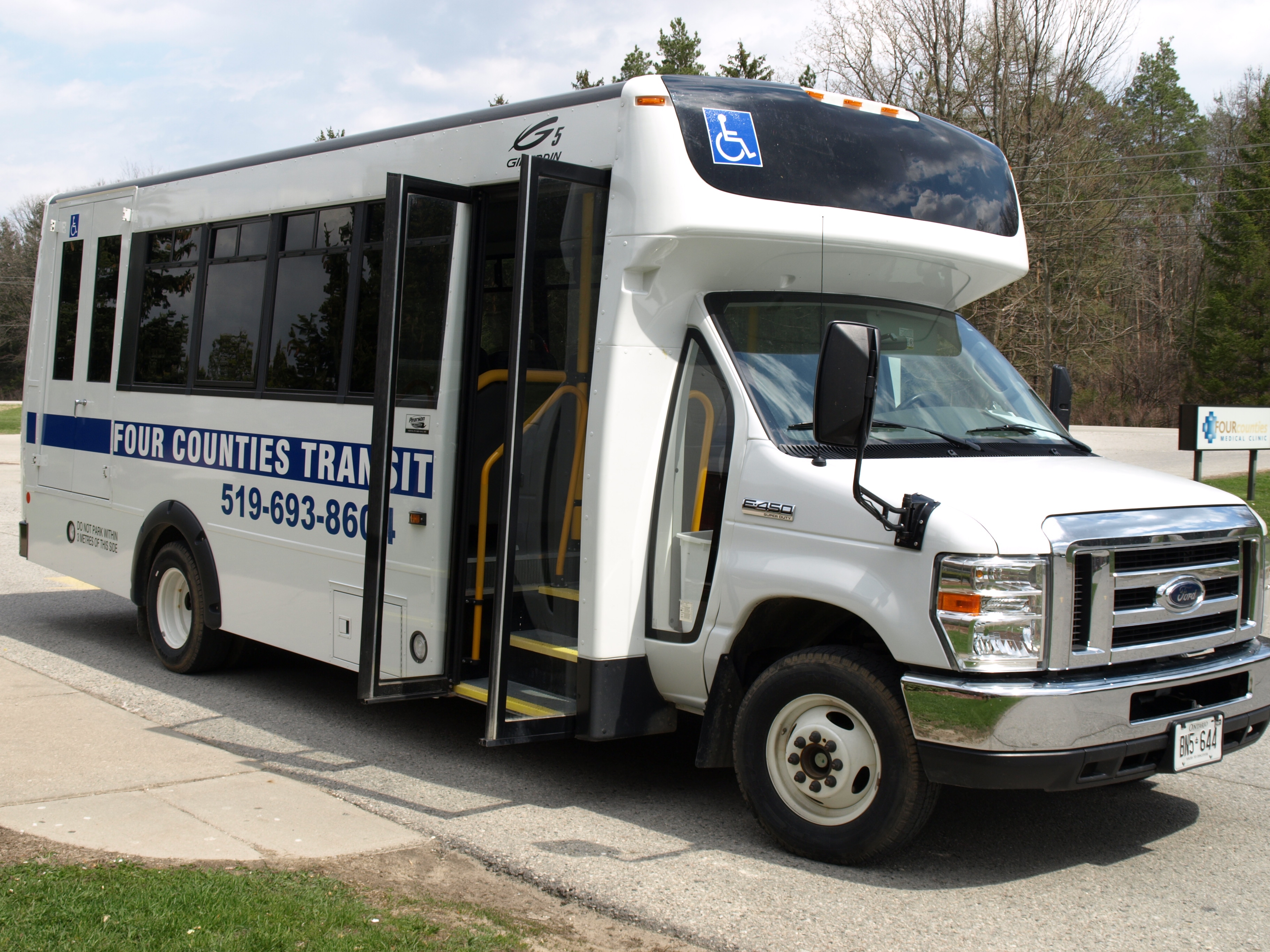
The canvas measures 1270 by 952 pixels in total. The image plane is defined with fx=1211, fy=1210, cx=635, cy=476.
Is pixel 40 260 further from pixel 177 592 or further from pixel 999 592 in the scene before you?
pixel 999 592

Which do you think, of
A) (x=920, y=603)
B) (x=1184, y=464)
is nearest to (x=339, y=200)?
(x=920, y=603)

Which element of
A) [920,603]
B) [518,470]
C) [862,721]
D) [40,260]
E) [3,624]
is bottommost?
[3,624]

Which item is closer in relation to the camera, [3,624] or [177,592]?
[177,592]

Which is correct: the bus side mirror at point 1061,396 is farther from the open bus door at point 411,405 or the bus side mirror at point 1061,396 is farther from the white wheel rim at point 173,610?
the white wheel rim at point 173,610

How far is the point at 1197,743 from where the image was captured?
177 inches

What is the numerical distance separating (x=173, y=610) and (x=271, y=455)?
1876 mm

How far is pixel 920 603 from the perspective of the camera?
14.1 feet

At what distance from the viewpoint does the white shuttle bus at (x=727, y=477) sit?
14.2 ft

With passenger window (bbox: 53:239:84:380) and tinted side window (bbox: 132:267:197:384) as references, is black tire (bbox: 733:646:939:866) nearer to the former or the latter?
tinted side window (bbox: 132:267:197:384)

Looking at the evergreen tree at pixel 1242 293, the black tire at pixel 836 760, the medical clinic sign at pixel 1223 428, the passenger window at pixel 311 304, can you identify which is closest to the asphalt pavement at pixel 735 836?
the black tire at pixel 836 760

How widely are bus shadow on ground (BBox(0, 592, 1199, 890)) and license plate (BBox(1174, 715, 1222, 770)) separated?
57 centimetres

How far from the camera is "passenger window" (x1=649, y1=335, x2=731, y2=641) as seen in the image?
5.14 m

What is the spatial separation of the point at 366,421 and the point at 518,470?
1.55 meters

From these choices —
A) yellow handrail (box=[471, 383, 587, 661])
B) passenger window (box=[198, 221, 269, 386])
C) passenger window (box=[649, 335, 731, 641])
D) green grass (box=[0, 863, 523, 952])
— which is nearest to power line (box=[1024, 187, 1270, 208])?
passenger window (box=[198, 221, 269, 386])
